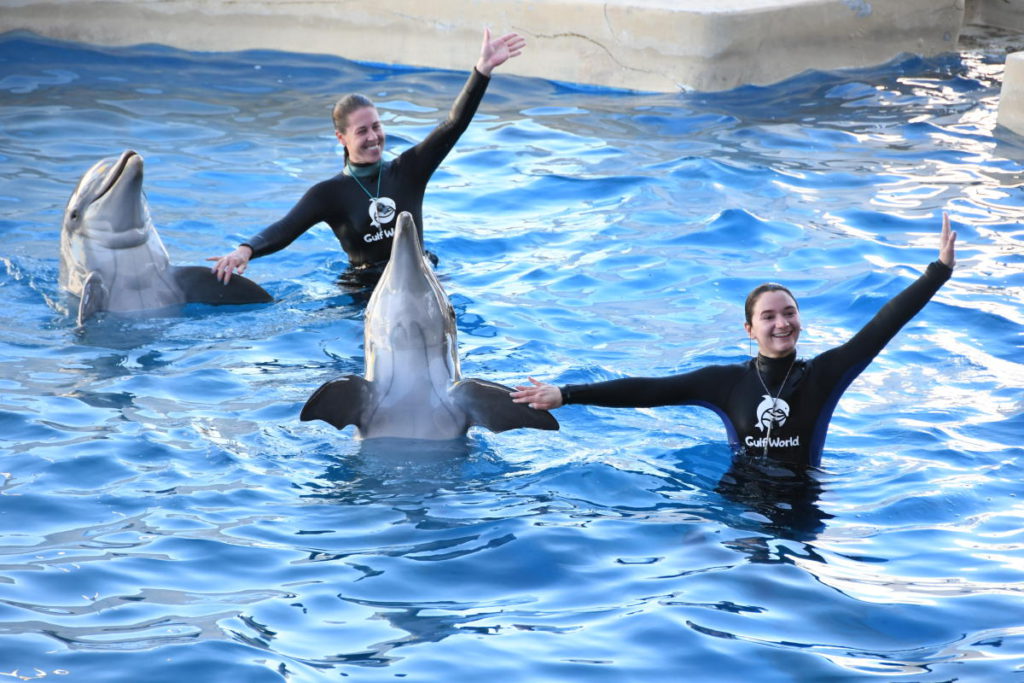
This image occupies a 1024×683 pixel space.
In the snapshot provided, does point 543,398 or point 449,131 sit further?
point 449,131

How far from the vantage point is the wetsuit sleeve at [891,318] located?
5.07 metres

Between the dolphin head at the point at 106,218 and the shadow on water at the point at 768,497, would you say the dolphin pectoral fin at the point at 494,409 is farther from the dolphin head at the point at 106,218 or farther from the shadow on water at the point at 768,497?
the dolphin head at the point at 106,218

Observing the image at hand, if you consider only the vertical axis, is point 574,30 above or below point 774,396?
above

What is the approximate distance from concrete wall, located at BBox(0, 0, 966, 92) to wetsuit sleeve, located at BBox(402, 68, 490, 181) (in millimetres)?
4839

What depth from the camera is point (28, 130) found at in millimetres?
10922

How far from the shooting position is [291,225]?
721 cm

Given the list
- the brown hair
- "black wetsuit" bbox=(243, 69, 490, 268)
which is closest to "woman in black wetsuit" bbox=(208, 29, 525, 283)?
"black wetsuit" bbox=(243, 69, 490, 268)

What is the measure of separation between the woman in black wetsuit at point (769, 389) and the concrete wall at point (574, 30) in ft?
21.8

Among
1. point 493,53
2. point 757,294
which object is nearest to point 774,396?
point 757,294

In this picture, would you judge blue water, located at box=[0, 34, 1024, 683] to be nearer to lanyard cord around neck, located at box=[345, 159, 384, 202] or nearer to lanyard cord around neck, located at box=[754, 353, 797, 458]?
lanyard cord around neck, located at box=[754, 353, 797, 458]

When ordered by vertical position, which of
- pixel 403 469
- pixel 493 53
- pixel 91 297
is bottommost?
pixel 403 469

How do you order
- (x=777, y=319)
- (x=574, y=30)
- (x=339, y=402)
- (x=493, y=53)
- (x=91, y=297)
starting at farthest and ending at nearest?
(x=574, y=30) → (x=91, y=297) → (x=493, y=53) → (x=339, y=402) → (x=777, y=319)

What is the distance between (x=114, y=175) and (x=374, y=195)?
1.44m

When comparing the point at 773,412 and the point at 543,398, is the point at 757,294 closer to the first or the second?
the point at 773,412
